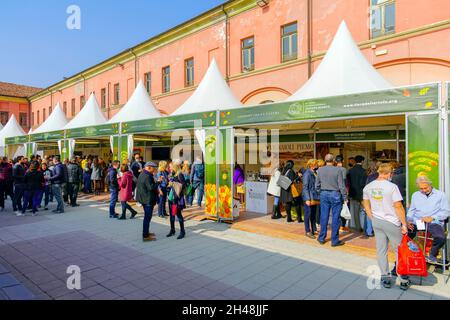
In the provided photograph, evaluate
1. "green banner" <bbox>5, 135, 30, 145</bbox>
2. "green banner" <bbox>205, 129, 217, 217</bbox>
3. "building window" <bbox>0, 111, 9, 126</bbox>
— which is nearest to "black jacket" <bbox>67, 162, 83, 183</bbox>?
"green banner" <bbox>205, 129, 217, 217</bbox>

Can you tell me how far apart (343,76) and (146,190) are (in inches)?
220

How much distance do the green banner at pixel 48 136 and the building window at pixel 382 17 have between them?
14841mm

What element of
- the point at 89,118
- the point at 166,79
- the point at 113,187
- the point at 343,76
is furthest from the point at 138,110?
the point at 343,76

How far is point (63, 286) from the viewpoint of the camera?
433 centimetres

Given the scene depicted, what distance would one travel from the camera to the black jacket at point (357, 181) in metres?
6.81

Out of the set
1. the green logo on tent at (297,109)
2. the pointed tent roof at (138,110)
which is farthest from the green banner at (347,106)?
the pointed tent roof at (138,110)

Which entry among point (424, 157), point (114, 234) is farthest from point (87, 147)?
point (424, 157)

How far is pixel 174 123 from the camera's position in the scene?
923 centimetres

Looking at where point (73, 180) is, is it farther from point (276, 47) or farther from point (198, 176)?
point (276, 47)

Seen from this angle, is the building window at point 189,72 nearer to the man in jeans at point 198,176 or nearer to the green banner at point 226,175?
the man in jeans at point 198,176

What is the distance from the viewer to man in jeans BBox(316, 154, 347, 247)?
229 inches

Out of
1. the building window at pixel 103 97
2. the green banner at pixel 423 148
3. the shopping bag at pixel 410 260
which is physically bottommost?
the shopping bag at pixel 410 260
